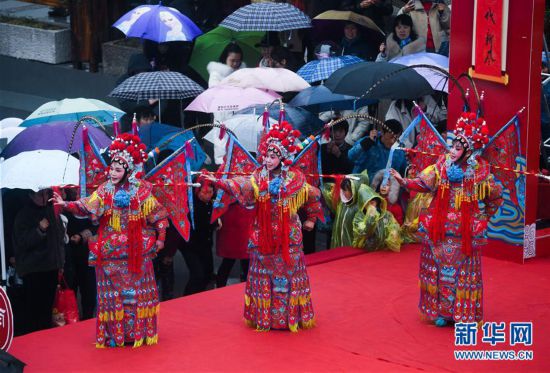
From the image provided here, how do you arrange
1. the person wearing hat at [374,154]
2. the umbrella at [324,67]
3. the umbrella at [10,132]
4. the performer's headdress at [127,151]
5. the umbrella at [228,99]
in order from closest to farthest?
the performer's headdress at [127,151] < the umbrella at [10,132] < the umbrella at [228,99] < the person wearing hat at [374,154] < the umbrella at [324,67]

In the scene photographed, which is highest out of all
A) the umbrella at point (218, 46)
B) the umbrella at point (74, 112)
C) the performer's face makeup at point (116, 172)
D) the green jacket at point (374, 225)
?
the umbrella at point (218, 46)

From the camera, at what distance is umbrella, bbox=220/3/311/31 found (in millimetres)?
13342

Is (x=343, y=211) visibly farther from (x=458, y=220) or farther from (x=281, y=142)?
(x=281, y=142)

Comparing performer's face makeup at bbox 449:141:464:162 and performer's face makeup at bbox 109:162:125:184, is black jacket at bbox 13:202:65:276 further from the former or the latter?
performer's face makeup at bbox 449:141:464:162

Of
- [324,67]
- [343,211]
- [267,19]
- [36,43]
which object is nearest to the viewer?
[343,211]

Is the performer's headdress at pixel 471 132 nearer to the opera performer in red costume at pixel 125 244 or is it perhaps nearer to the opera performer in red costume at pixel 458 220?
the opera performer in red costume at pixel 458 220

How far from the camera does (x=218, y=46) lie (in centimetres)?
1404

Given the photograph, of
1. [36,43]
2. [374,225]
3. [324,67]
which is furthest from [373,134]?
[36,43]

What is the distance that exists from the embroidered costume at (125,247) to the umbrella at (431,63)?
4.04 meters

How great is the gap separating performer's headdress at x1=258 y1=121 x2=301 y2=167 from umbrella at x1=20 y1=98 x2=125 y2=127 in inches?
94.4

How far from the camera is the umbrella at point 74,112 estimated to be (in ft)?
38.8

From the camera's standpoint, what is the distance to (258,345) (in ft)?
31.9

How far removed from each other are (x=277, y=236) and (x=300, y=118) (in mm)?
2388

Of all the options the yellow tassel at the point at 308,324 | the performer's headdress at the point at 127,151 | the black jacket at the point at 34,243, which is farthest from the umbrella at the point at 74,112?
the yellow tassel at the point at 308,324
